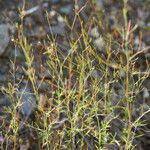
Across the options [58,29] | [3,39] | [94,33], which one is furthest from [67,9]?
[3,39]

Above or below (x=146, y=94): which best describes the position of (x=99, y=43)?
above

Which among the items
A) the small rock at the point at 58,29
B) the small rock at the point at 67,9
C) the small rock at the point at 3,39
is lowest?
the small rock at the point at 3,39

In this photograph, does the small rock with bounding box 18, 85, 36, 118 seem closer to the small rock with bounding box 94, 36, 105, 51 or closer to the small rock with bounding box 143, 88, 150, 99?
the small rock with bounding box 94, 36, 105, 51

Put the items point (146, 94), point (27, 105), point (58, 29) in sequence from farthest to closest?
point (58, 29) < point (146, 94) < point (27, 105)

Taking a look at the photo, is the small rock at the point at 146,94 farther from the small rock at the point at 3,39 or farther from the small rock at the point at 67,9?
the small rock at the point at 3,39

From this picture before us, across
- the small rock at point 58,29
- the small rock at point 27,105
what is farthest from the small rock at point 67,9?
the small rock at point 27,105

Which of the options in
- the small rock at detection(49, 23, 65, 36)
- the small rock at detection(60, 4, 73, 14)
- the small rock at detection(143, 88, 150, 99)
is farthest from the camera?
the small rock at detection(60, 4, 73, 14)

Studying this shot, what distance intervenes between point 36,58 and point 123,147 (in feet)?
2.55

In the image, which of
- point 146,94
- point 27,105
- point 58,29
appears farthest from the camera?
point 58,29

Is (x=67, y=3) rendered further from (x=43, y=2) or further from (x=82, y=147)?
(x=82, y=147)

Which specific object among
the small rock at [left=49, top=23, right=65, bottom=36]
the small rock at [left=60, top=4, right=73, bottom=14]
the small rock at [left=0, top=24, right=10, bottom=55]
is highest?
the small rock at [left=60, top=4, right=73, bottom=14]

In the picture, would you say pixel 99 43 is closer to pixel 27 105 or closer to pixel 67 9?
pixel 67 9

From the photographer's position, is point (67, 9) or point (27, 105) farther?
point (67, 9)

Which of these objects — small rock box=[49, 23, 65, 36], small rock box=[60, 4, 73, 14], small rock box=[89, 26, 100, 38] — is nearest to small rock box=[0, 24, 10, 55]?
small rock box=[49, 23, 65, 36]
